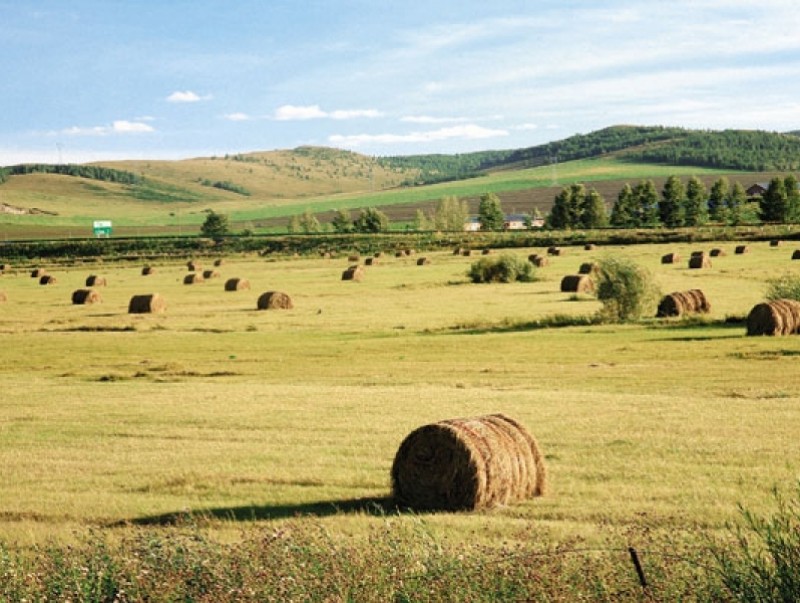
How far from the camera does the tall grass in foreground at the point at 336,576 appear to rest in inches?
332

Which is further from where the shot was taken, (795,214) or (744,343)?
(795,214)

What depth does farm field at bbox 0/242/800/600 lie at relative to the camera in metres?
15.1

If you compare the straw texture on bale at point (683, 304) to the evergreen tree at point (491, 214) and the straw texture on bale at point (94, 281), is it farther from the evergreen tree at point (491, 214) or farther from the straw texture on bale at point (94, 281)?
the evergreen tree at point (491, 214)

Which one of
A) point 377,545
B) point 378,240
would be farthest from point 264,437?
point 378,240

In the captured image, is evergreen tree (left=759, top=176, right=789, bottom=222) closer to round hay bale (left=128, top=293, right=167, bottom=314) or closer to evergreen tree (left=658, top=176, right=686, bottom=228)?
evergreen tree (left=658, top=176, right=686, bottom=228)

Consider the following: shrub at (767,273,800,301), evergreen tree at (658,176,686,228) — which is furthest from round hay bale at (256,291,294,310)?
evergreen tree at (658,176,686,228)

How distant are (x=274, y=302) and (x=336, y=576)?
46133mm

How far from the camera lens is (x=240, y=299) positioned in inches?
2452

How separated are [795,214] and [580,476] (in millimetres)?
140903

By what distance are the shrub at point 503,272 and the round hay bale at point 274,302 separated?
20.2 metres

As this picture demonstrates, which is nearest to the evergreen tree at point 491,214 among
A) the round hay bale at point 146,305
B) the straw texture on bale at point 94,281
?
the straw texture on bale at point 94,281

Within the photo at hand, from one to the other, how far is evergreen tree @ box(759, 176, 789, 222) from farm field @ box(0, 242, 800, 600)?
97201 mm

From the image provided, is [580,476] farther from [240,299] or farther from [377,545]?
[240,299]

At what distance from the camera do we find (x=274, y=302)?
179 feet
